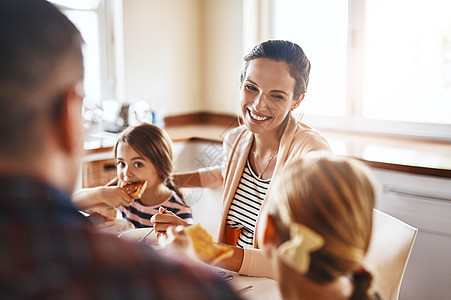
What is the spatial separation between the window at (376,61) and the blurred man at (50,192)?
96.6 inches

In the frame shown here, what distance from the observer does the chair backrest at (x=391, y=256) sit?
1.25 meters

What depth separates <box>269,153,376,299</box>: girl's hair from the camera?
2.42 feet

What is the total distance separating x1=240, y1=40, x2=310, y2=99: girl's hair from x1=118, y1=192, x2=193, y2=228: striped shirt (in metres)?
0.53

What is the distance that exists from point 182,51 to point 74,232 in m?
3.09

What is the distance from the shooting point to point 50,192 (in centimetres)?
48

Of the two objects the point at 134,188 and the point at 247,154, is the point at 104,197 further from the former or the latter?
the point at 247,154

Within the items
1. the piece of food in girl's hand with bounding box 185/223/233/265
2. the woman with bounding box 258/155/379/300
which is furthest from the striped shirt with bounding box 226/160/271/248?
the woman with bounding box 258/155/379/300

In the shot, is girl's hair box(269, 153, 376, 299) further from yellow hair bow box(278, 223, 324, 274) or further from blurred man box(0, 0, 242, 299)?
blurred man box(0, 0, 242, 299)

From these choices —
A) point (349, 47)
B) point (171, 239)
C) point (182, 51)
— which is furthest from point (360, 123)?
point (171, 239)

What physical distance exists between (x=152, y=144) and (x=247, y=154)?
328mm

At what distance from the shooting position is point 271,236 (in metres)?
0.81

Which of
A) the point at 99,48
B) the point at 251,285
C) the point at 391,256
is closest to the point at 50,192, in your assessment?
the point at 251,285

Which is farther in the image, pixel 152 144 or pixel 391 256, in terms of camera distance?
pixel 152 144

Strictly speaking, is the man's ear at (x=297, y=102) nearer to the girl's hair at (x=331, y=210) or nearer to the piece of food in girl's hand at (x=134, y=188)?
the piece of food in girl's hand at (x=134, y=188)
